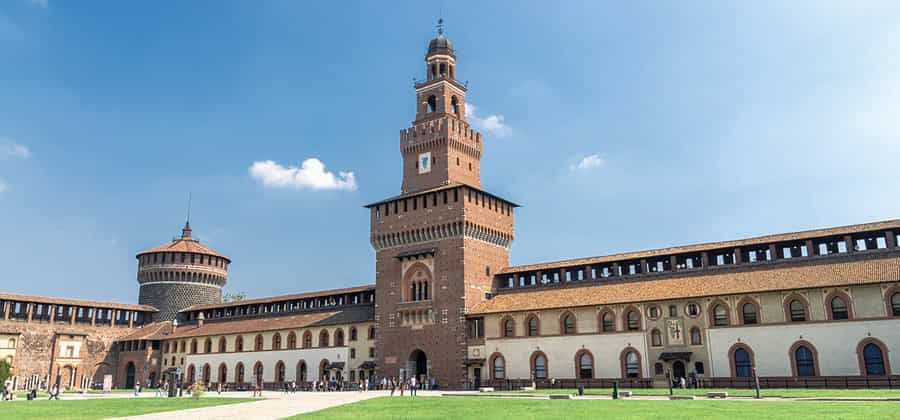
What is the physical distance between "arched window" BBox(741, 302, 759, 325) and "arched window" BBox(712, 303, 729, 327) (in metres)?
1.10

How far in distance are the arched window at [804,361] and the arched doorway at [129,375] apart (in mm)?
72011

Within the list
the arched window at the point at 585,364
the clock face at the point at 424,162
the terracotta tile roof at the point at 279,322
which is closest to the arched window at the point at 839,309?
the arched window at the point at 585,364

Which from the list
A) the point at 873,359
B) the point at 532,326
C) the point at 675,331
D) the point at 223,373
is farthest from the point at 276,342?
the point at 873,359

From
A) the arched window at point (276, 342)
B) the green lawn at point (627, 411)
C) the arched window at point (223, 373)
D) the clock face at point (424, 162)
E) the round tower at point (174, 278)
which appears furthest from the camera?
the round tower at point (174, 278)

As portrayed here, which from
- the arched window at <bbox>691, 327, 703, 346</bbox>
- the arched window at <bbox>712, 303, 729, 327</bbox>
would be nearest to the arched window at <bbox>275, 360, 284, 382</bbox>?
the arched window at <bbox>691, 327, 703, 346</bbox>

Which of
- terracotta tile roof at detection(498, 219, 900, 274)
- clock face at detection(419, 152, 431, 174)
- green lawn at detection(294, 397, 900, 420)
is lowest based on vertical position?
green lawn at detection(294, 397, 900, 420)

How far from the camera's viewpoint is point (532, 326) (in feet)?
190

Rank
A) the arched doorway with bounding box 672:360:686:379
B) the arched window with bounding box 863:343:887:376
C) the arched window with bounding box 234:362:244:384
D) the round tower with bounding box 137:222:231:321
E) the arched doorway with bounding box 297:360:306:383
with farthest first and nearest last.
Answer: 1. the round tower with bounding box 137:222:231:321
2. the arched window with bounding box 234:362:244:384
3. the arched doorway with bounding box 297:360:306:383
4. the arched doorway with bounding box 672:360:686:379
5. the arched window with bounding box 863:343:887:376

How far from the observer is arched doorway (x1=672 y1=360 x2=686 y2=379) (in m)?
50.6

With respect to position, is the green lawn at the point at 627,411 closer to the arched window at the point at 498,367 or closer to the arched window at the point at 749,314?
the arched window at the point at 749,314

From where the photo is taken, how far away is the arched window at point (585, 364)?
54125 mm

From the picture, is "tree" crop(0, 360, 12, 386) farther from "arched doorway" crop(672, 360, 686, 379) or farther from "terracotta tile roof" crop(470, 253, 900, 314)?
"arched doorway" crop(672, 360, 686, 379)

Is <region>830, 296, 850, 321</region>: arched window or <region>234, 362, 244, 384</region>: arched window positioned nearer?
<region>830, 296, 850, 321</region>: arched window

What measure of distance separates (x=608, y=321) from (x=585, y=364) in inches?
145
